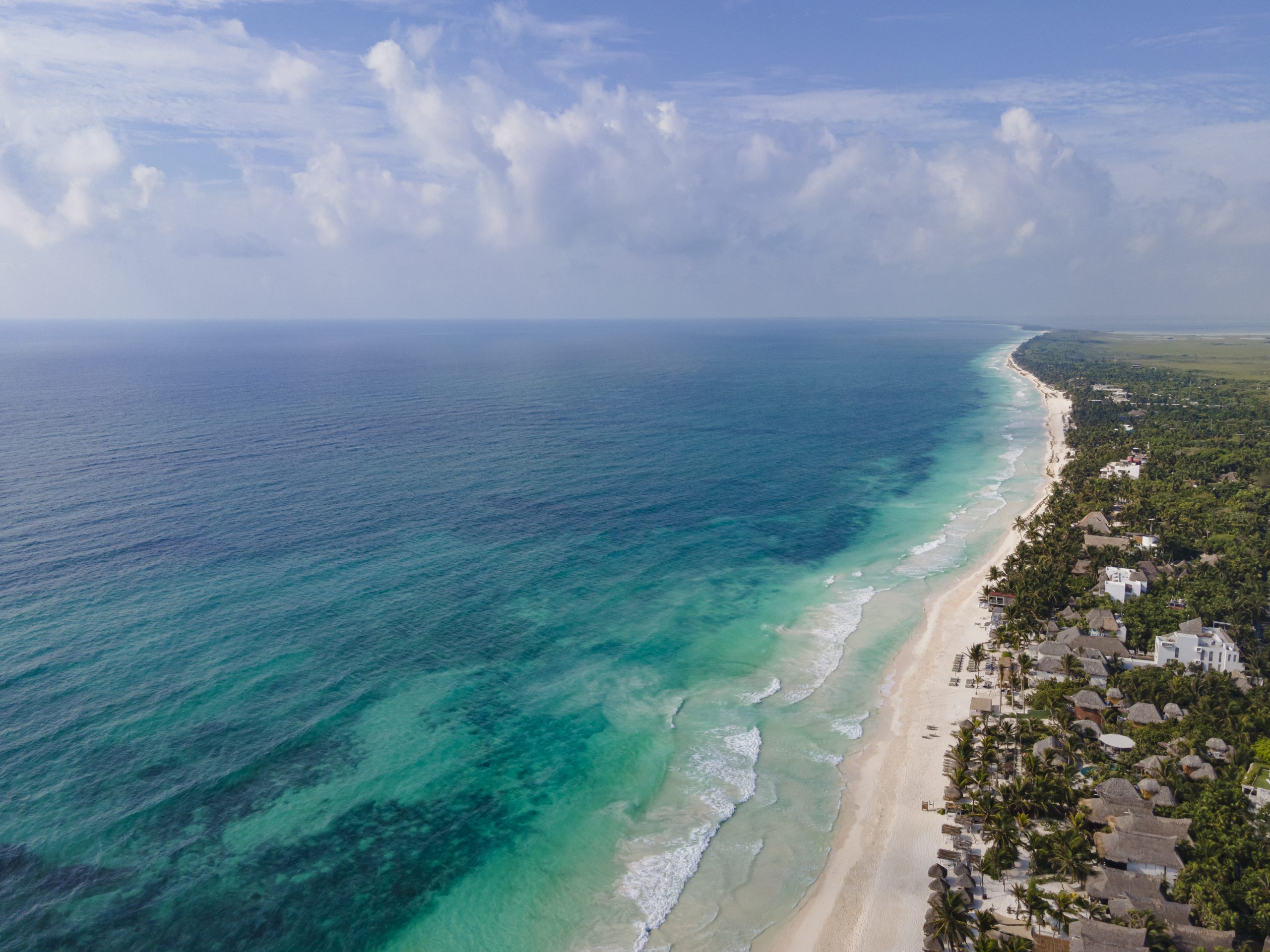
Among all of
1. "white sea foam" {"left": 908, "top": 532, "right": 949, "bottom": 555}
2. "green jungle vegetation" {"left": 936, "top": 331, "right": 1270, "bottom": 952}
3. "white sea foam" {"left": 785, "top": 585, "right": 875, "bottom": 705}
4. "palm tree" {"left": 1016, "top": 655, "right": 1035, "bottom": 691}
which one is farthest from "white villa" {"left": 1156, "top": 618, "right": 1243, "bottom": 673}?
"white sea foam" {"left": 908, "top": 532, "right": 949, "bottom": 555}

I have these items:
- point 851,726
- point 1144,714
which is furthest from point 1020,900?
point 1144,714

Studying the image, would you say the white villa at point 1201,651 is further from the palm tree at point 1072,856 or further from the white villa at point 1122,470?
A: the white villa at point 1122,470

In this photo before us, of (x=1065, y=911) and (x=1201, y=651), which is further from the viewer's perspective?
(x=1201, y=651)

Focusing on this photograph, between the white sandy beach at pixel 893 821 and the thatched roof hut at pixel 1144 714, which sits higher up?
the thatched roof hut at pixel 1144 714

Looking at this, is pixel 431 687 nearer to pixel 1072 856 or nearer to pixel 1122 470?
pixel 1072 856

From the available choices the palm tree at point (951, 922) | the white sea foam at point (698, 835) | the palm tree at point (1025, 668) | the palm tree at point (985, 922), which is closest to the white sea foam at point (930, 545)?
the palm tree at point (1025, 668)

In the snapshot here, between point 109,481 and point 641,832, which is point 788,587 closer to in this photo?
point 641,832
